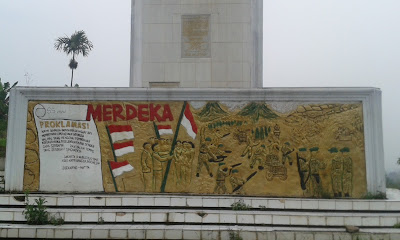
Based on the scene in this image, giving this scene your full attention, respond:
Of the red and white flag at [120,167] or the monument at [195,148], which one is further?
the red and white flag at [120,167]

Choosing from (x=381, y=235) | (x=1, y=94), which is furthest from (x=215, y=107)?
(x=1, y=94)

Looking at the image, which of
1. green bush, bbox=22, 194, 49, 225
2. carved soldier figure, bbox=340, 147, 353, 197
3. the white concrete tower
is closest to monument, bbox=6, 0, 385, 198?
carved soldier figure, bbox=340, 147, 353, 197

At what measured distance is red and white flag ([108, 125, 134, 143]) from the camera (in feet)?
23.8

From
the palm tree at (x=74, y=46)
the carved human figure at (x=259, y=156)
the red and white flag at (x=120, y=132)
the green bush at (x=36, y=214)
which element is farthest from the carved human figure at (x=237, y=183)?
the palm tree at (x=74, y=46)

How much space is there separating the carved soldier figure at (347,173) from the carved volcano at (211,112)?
2.47 metres

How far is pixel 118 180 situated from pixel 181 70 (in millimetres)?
3192

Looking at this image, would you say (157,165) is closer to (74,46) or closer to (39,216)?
(39,216)

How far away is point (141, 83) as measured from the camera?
354 inches

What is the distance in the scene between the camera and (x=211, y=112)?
23.8ft

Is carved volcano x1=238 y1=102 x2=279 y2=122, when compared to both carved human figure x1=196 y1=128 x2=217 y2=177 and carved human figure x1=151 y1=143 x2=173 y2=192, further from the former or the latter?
carved human figure x1=151 y1=143 x2=173 y2=192

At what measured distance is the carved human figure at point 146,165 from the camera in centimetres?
713

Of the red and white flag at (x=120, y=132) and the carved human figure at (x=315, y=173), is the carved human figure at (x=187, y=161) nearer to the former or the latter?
the red and white flag at (x=120, y=132)

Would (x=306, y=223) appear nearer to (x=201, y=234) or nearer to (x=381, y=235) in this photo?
(x=381, y=235)

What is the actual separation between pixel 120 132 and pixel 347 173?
4.54 meters
